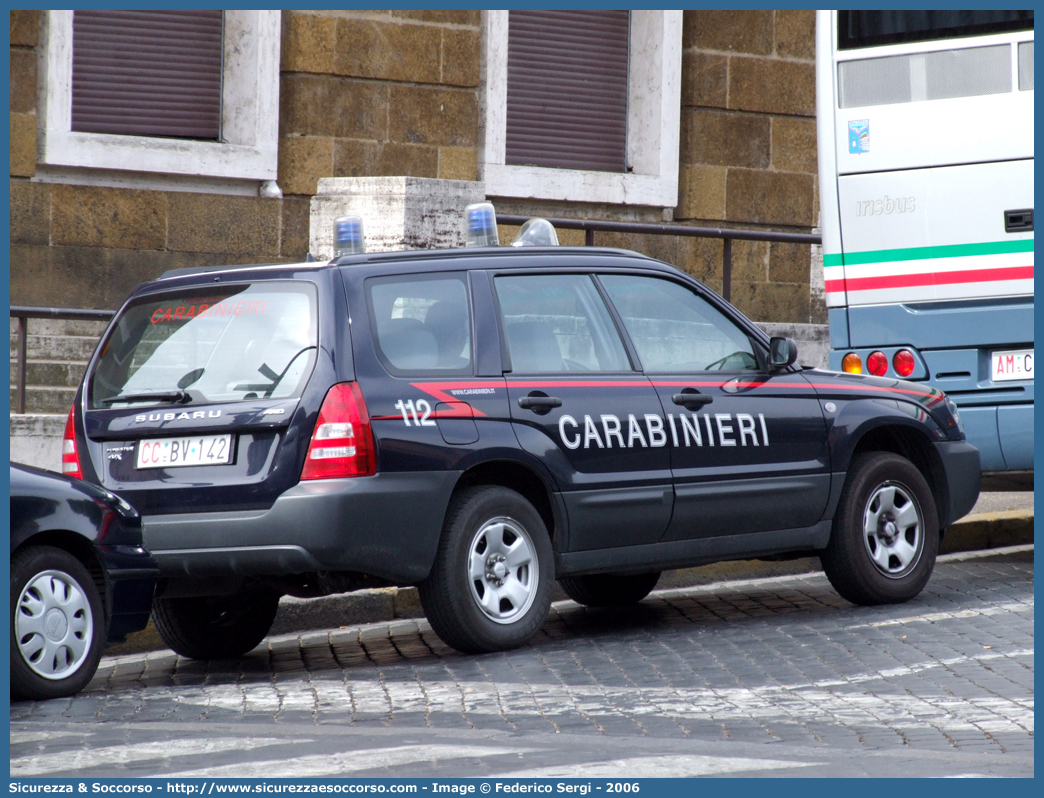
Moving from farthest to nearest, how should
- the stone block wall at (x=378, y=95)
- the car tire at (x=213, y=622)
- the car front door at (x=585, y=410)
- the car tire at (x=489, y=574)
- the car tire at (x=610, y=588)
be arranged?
the stone block wall at (x=378, y=95), the car tire at (x=610, y=588), the car tire at (x=213, y=622), the car front door at (x=585, y=410), the car tire at (x=489, y=574)

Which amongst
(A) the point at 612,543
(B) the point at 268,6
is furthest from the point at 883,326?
(B) the point at 268,6

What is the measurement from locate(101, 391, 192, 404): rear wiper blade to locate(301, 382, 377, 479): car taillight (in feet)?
2.14

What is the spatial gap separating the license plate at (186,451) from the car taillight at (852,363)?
5010 millimetres

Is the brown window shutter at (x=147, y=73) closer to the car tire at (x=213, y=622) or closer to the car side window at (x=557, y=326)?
the car tire at (x=213, y=622)

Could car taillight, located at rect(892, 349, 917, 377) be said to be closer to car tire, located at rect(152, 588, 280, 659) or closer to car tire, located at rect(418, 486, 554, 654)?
car tire, located at rect(418, 486, 554, 654)

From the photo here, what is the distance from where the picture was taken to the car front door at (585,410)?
26.8 feet

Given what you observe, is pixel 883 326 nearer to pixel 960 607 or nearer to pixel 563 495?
pixel 960 607

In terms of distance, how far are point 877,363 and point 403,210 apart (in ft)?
10.3

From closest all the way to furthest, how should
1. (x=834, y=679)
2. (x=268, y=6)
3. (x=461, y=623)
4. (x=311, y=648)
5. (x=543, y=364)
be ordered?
(x=834, y=679)
(x=461, y=623)
(x=543, y=364)
(x=311, y=648)
(x=268, y=6)

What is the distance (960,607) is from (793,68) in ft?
31.8

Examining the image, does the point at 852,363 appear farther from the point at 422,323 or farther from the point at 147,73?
the point at 147,73

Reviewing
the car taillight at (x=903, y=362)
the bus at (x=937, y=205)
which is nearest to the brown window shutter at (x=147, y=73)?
the bus at (x=937, y=205)

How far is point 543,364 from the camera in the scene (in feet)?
27.3

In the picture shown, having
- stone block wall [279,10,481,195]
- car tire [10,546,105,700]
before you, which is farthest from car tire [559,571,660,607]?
stone block wall [279,10,481,195]
